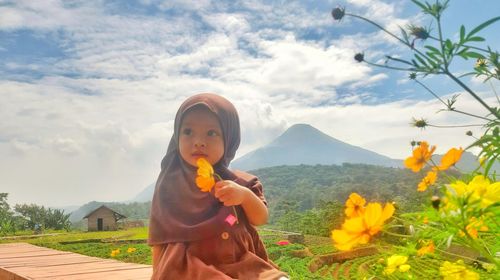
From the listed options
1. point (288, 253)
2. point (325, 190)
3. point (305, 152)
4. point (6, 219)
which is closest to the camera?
point (288, 253)

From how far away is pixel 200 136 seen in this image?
1.89 meters

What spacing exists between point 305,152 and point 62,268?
10898 cm

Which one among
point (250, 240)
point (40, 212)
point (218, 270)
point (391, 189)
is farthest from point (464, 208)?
point (40, 212)

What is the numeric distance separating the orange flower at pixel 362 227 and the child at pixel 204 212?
1.02 m

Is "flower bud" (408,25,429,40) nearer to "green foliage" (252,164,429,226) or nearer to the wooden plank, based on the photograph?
"green foliage" (252,164,429,226)

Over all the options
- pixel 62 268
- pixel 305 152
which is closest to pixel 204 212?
pixel 62 268

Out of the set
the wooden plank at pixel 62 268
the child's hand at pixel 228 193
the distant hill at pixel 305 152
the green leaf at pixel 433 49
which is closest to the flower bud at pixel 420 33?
the green leaf at pixel 433 49

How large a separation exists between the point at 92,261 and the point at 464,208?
9.78ft

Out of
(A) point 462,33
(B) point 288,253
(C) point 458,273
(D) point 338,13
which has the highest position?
(D) point 338,13

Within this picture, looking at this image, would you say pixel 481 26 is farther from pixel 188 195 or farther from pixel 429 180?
pixel 188 195

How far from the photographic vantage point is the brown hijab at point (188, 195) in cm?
185

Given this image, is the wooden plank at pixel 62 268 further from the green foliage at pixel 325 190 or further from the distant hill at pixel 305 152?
the distant hill at pixel 305 152

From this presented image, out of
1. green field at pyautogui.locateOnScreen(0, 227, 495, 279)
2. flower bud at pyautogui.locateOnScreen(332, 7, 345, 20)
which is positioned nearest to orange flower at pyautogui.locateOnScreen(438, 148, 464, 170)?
flower bud at pyautogui.locateOnScreen(332, 7, 345, 20)

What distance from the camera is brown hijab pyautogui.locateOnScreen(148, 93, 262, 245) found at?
1854mm
